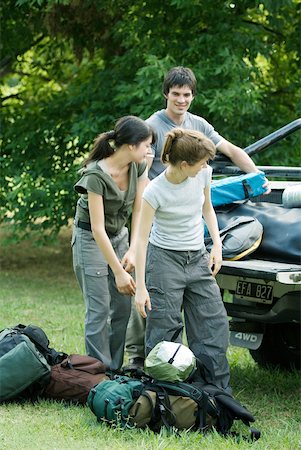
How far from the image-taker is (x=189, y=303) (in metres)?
5.30

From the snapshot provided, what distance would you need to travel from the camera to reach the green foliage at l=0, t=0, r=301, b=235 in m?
10.4

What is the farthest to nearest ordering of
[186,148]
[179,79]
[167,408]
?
[179,79], [186,148], [167,408]

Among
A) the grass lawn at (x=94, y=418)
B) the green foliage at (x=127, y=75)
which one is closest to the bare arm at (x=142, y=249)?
the grass lawn at (x=94, y=418)

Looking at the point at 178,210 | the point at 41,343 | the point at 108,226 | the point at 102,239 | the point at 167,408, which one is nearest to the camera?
the point at 167,408

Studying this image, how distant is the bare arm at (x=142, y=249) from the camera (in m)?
5.02

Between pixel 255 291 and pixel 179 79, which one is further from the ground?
pixel 179 79

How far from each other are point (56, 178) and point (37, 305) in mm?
2366

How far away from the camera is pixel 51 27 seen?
11.6 meters

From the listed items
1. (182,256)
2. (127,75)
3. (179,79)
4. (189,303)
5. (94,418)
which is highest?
(127,75)

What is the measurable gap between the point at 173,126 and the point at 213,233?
0.97 m

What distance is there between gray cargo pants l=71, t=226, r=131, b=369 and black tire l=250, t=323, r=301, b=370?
1200mm

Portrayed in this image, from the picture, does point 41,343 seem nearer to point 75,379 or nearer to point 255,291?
point 75,379

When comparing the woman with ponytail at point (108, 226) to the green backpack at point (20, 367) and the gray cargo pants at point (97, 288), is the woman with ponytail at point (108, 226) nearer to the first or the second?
the gray cargo pants at point (97, 288)

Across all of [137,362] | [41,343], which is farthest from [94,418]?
[137,362]
